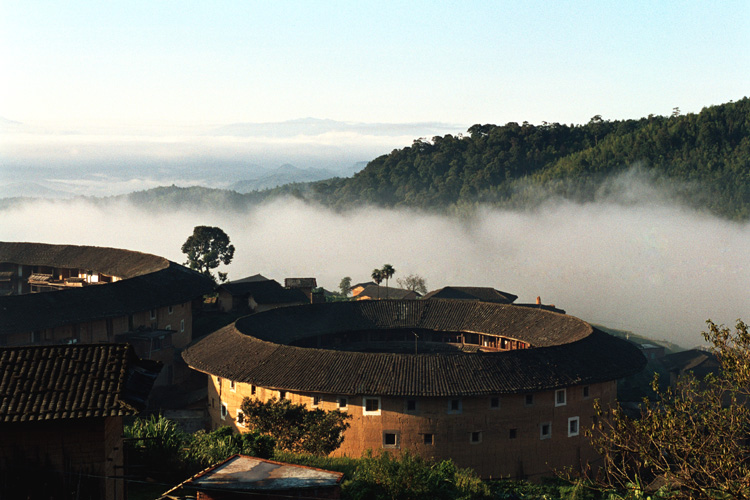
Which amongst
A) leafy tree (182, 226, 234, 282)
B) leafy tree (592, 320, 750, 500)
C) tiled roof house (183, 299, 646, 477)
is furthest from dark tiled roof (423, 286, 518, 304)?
leafy tree (592, 320, 750, 500)

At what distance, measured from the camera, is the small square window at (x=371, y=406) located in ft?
127

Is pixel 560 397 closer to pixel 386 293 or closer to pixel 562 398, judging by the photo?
pixel 562 398

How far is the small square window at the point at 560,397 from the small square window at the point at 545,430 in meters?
1.19

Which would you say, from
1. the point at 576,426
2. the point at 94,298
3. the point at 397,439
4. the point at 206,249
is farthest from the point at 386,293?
the point at 397,439

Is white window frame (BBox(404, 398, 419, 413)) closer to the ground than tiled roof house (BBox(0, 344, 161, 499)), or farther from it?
closer to the ground

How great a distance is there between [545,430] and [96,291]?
32359mm

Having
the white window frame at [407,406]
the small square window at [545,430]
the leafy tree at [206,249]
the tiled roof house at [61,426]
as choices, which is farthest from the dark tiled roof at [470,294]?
the tiled roof house at [61,426]

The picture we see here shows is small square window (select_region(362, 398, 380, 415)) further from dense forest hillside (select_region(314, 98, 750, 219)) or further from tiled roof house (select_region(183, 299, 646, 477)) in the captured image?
dense forest hillside (select_region(314, 98, 750, 219))

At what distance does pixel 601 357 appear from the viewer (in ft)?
141

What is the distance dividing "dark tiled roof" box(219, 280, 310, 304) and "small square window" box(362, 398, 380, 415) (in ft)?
117

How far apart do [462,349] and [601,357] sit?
15.3 meters

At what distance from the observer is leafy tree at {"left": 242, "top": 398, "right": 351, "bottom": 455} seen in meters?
37.9

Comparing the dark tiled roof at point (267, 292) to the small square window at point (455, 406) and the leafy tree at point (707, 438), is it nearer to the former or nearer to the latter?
the small square window at point (455, 406)

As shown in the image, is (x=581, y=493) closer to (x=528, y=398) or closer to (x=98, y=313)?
(x=528, y=398)
